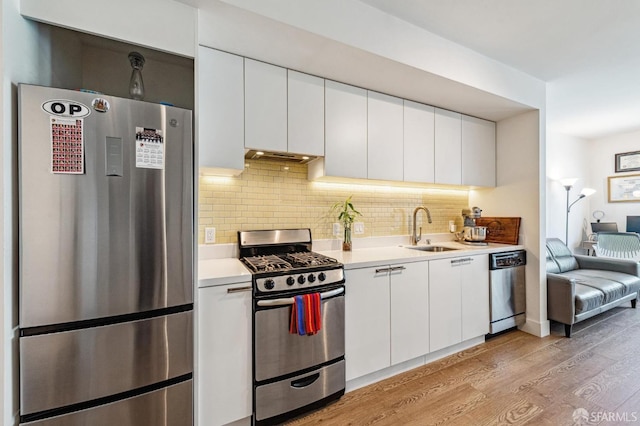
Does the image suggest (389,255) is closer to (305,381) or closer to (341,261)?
(341,261)

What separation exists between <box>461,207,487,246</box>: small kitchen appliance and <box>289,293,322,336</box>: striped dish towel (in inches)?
86.2

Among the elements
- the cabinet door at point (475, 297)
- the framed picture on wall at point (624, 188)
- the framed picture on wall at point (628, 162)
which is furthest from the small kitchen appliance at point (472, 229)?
the framed picture on wall at point (628, 162)

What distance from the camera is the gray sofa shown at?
2.81 m

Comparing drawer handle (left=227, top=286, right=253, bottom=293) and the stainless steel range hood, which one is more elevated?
the stainless steel range hood

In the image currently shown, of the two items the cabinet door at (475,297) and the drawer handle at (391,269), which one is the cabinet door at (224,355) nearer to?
the drawer handle at (391,269)

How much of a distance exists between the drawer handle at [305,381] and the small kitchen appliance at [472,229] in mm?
2276

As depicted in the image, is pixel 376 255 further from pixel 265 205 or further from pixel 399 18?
pixel 399 18

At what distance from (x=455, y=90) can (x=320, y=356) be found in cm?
238

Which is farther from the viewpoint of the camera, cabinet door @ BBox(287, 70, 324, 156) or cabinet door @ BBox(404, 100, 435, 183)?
cabinet door @ BBox(404, 100, 435, 183)

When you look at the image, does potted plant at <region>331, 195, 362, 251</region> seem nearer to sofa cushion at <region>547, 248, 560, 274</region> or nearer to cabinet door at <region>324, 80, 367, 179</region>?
cabinet door at <region>324, 80, 367, 179</region>

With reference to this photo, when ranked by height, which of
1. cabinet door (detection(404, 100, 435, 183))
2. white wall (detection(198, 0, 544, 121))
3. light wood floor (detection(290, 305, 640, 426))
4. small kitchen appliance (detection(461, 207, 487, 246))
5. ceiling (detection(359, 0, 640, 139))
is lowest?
light wood floor (detection(290, 305, 640, 426))

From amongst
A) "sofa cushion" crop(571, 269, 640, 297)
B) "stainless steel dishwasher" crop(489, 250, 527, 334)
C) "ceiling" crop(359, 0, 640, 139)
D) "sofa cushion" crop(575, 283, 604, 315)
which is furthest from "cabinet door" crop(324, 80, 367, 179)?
"sofa cushion" crop(571, 269, 640, 297)

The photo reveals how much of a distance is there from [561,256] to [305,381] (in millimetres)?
4070

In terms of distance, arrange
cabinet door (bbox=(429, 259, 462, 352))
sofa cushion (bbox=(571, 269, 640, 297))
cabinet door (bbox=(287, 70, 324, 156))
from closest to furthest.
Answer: cabinet door (bbox=(287, 70, 324, 156)), cabinet door (bbox=(429, 259, 462, 352)), sofa cushion (bbox=(571, 269, 640, 297))
